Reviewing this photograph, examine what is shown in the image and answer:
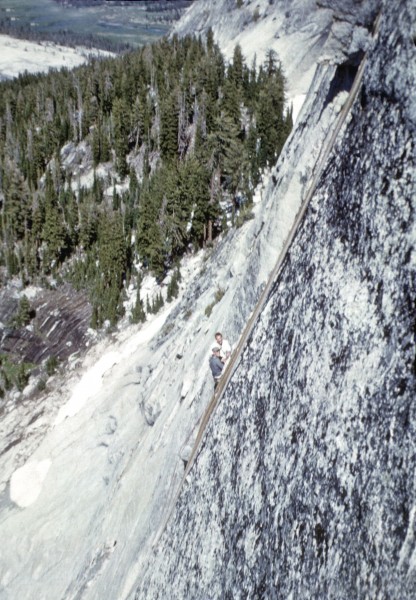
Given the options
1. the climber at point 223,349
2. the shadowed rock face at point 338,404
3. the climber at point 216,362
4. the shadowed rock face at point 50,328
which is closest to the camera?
the shadowed rock face at point 338,404

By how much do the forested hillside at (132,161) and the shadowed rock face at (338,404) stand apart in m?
30.2

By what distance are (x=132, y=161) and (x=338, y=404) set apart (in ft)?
256

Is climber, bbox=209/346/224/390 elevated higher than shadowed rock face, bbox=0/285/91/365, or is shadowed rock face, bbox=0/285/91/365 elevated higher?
climber, bbox=209/346/224/390

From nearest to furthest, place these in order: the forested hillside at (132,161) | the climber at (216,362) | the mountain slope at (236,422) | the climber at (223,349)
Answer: the mountain slope at (236,422), the climber at (216,362), the climber at (223,349), the forested hillside at (132,161)

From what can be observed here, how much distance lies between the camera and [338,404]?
9141 millimetres

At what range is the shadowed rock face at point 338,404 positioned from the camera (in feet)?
26.2

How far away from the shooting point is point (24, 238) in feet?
251

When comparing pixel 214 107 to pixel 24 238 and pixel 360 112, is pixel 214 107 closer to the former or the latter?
pixel 24 238

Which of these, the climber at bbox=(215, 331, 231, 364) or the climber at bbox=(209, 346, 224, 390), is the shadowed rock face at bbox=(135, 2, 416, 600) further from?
the climber at bbox=(215, 331, 231, 364)

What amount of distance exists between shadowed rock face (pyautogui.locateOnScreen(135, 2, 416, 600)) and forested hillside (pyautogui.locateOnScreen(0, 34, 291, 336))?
30215mm

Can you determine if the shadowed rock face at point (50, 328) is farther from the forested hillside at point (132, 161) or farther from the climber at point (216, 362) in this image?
the climber at point (216, 362)

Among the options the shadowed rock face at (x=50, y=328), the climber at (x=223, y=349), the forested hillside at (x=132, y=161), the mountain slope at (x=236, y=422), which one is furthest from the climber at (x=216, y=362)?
the shadowed rock face at (x=50, y=328)

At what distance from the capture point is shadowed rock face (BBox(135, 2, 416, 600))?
7.99 meters

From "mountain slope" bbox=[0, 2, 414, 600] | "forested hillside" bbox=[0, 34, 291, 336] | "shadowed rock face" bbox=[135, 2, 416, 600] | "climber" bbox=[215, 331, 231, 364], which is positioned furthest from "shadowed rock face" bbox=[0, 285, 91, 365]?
"shadowed rock face" bbox=[135, 2, 416, 600]
